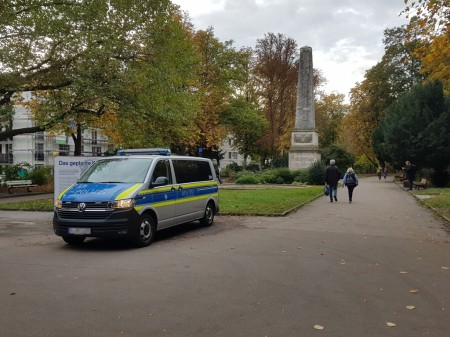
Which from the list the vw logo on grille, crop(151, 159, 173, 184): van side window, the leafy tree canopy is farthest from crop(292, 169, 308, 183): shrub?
the vw logo on grille

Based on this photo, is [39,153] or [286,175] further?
[39,153]

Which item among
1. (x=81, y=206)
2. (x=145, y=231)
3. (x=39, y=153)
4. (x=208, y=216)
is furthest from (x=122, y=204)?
(x=39, y=153)

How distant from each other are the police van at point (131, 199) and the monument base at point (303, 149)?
921 inches

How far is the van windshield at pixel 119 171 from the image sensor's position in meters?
9.78

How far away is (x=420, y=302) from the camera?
5527 mm

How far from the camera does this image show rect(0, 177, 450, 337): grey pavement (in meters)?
4.67

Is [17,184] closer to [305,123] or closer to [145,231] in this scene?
[305,123]

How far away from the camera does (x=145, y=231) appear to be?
9469 mm

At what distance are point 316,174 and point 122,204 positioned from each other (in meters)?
23.9

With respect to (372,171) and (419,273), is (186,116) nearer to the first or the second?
(419,273)

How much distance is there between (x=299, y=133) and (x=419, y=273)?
27851 millimetres

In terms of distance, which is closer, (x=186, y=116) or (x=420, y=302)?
(x=420, y=302)

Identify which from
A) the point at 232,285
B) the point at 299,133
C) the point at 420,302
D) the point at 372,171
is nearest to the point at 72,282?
the point at 232,285

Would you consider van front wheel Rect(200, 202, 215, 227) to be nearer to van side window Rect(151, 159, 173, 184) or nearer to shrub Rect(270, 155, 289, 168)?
van side window Rect(151, 159, 173, 184)
